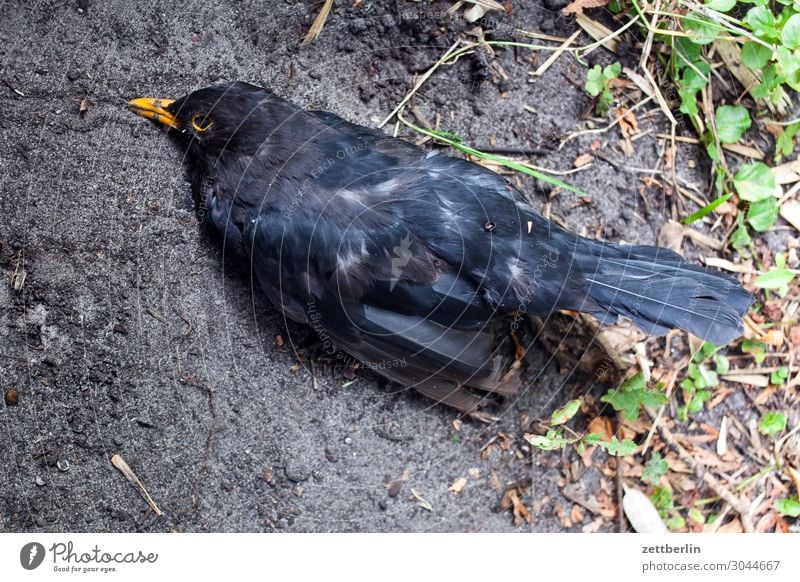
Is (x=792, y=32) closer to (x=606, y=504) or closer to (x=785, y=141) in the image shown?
(x=785, y=141)

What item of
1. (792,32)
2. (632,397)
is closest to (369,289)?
(632,397)

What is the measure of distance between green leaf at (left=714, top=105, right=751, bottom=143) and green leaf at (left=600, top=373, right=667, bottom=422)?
40.5 inches

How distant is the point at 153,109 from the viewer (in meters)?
2.27

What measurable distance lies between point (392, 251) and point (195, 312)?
0.68 metres

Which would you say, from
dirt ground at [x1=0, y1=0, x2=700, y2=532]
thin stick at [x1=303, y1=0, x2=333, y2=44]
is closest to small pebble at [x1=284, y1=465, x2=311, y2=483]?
dirt ground at [x1=0, y1=0, x2=700, y2=532]

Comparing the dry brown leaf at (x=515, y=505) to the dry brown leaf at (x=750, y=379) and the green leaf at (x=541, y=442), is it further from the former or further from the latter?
the dry brown leaf at (x=750, y=379)

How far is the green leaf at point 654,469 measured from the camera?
8.90 feet

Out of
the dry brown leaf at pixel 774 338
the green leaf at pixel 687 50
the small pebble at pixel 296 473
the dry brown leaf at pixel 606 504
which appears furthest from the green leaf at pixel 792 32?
the small pebble at pixel 296 473

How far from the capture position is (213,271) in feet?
7.74
